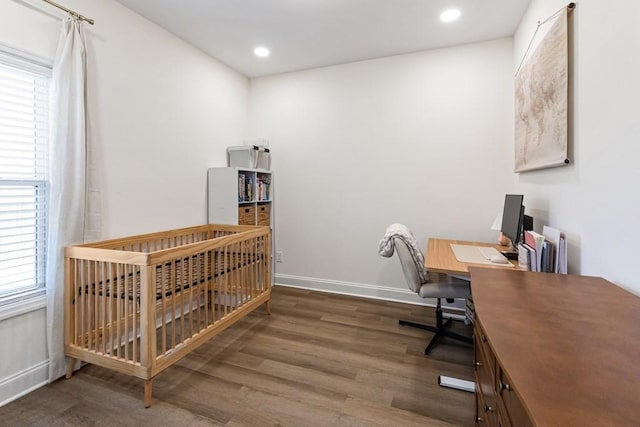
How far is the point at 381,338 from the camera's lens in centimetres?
247

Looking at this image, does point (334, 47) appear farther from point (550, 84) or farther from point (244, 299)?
point (244, 299)

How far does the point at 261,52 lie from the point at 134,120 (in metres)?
1.50

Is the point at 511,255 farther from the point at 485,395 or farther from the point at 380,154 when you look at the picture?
the point at 380,154

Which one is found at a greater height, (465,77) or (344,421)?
(465,77)

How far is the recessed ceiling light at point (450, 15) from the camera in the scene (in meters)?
Result: 2.43

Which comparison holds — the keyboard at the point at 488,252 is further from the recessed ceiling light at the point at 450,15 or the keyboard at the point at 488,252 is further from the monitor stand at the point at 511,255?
the recessed ceiling light at the point at 450,15

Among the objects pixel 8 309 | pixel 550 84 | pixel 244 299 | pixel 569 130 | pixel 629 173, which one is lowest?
pixel 244 299

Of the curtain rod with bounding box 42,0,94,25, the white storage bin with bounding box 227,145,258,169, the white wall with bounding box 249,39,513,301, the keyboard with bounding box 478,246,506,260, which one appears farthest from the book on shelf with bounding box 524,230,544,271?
the curtain rod with bounding box 42,0,94,25

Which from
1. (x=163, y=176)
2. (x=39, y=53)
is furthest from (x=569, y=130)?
(x=39, y=53)

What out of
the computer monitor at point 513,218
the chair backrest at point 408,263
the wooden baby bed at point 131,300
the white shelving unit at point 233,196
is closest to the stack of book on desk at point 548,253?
the computer monitor at point 513,218

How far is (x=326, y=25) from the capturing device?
104 inches

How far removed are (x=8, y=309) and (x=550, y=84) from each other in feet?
11.6

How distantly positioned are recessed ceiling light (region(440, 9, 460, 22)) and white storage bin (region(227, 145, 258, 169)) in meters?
2.20

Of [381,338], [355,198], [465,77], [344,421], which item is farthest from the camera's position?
[355,198]
